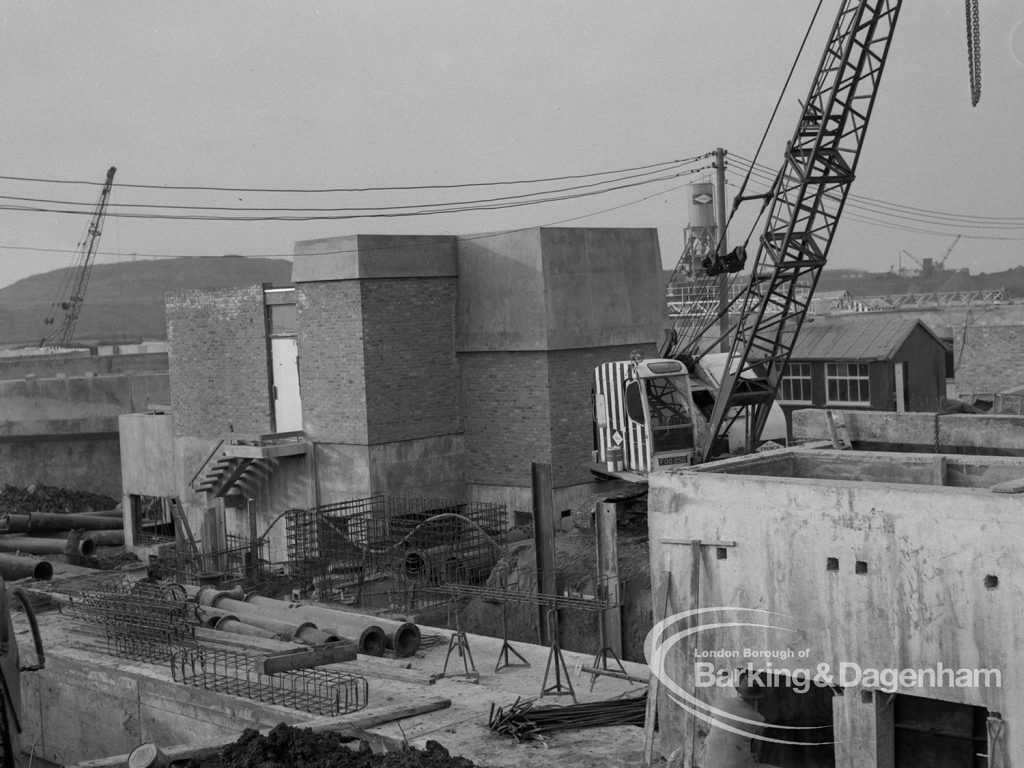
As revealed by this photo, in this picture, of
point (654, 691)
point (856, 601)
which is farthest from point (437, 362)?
point (856, 601)

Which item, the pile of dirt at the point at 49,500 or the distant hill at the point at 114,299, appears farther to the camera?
the distant hill at the point at 114,299

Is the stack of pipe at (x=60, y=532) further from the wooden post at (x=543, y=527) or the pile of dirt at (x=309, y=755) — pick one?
the pile of dirt at (x=309, y=755)

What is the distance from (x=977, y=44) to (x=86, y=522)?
2797cm

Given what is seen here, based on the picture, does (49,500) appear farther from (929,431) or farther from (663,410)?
(929,431)

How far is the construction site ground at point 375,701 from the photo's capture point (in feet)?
40.6

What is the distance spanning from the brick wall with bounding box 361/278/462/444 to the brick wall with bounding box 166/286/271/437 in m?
4.23

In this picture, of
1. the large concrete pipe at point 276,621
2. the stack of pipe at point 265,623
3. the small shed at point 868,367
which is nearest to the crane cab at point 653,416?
the stack of pipe at point 265,623

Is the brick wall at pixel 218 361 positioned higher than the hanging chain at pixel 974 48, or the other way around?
the hanging chain at pixel 974 48

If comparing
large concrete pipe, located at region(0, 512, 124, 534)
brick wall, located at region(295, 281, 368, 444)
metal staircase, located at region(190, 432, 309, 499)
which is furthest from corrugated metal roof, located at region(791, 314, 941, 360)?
large concrete pipe, located at region(0, 512, 124, 534)

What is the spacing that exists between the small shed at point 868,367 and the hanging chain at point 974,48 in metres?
16.7

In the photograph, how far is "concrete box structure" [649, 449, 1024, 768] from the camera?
901 centimetres

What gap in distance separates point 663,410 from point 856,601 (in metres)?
13.3

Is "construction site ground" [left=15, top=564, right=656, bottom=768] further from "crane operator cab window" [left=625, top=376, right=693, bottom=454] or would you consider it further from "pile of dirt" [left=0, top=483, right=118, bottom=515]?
"pile of dirt" [left=0, top=483, right=118, bottom=515]

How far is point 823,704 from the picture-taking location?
36.2 ft
